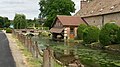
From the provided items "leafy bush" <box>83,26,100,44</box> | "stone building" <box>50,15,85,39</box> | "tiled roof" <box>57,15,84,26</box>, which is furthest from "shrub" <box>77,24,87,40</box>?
"leafy bush" <box>83,26,100,44</box>

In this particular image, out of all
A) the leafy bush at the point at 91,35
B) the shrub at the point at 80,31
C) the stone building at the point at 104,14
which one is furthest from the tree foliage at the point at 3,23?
the leafy bush at the point at 91,35

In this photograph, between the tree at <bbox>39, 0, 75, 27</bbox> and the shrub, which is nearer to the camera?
the shrub

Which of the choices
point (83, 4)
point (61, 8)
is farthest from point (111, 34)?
point (61, 8)

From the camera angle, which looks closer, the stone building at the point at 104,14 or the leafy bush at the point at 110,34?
the leafy bush at the point at 110,34

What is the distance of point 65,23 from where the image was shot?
59.2m

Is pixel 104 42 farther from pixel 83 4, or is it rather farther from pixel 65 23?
pixel 83 4

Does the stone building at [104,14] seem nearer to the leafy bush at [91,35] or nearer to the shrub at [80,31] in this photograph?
the shrub at [80,31]

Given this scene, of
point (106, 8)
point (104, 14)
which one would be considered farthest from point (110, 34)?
point (106, 8)

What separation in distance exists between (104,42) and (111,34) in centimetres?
146

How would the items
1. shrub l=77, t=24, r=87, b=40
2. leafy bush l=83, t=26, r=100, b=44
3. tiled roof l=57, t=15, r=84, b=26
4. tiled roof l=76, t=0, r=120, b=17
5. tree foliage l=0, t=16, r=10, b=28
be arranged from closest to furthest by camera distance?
1. leafy bush l=83, t=26, r=100, b=44
2. tiled roof l=76, t=0, r=120, b=17
3. shrub l=77, t=24, r=87, b=40
4. tiled roof l=57, t=15, r=84, b=26
5. tree foliage l=0, t=16, r=10, b=28

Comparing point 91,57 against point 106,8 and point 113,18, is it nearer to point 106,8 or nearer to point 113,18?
point 113,18

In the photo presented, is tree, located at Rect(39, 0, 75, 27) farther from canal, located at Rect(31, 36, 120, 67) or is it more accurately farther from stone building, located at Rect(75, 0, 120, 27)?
canal, located at Rect(31, 36, 120, 67)

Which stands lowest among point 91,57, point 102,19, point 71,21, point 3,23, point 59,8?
point 91,57

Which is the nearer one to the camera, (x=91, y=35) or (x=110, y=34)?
(x=110, y=34)
